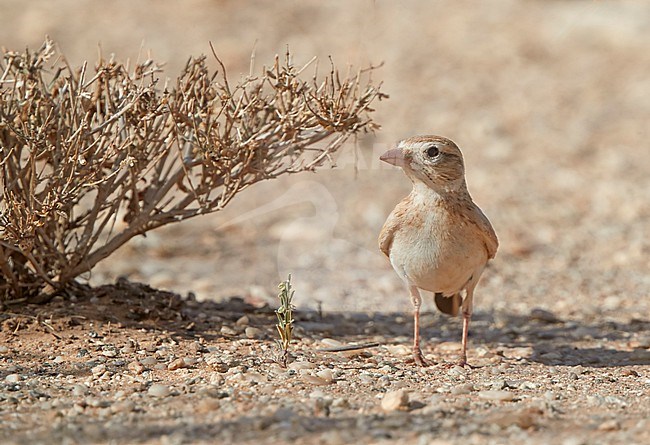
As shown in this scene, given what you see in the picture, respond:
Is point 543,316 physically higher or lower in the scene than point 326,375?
higher

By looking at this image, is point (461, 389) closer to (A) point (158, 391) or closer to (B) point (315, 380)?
(B) point (315, 380)

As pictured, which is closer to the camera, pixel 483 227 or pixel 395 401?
pixel 395 401

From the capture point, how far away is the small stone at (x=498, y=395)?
13.7 feet

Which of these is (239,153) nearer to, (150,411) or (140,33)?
(150,411)

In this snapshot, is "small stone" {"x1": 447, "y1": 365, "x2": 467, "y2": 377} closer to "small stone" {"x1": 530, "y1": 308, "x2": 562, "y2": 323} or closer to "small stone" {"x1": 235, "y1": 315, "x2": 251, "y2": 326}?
"small stone" {"x1": 235, "y1": 315, "x2": 251, "y2": 326}

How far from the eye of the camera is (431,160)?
5.02 meters

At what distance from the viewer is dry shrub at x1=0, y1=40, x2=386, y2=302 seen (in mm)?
4949

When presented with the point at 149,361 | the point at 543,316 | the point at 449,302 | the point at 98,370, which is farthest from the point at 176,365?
the point at 543,316

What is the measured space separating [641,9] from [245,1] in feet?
20.5

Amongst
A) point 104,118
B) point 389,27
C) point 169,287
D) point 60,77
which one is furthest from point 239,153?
point 389,27

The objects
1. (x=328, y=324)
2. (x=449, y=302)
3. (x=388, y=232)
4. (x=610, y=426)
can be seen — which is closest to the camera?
(x=610, y=426)

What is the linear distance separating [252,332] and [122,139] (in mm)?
1374

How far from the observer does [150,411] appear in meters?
3.88

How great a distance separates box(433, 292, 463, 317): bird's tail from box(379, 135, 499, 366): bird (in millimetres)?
647
